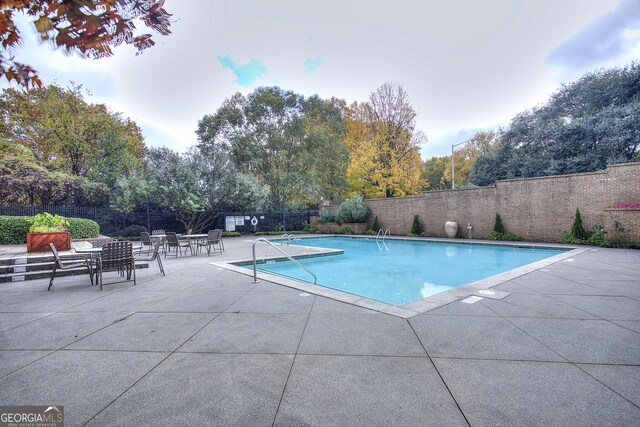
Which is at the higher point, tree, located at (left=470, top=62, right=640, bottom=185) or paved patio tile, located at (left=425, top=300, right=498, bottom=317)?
tree, located at (left=470, top=62, right=640, bottom=185)

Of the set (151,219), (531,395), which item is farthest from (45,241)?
(151,219)

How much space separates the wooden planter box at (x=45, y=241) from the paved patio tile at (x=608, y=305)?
11931 millimetres

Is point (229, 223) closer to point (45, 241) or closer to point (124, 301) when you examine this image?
point (45, 241)

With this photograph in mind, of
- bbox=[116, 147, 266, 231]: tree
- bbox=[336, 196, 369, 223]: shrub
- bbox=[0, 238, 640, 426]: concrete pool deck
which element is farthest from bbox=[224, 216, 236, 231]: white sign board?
bbox=[0, 238, 640, 426]: concrete pool deck

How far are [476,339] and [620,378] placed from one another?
3.23ft

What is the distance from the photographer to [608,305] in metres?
3.75

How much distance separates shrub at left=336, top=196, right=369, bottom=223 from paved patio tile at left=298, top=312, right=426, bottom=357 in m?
16.1

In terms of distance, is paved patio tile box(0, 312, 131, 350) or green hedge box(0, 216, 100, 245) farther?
green hedge box(0, 216, 100, 245)

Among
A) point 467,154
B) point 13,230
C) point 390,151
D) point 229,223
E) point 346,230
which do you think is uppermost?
point 467,154

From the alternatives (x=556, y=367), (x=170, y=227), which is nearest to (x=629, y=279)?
(x=556, y=367)

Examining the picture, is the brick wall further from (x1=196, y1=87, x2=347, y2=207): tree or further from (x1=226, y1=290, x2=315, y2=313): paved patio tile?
(x1=226, y1=290, x2=315, y2=313): paved patio tile

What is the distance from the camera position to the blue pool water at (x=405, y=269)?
6254 millimetres

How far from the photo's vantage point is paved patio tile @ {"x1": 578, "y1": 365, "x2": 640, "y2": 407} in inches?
73.1

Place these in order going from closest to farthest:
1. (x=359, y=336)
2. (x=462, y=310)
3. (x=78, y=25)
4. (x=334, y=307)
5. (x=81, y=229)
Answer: (x=78, y=25) → (x=359, y=336) → (x=462, y=310) → (x=334, y=307) → (x=81, y=229)
